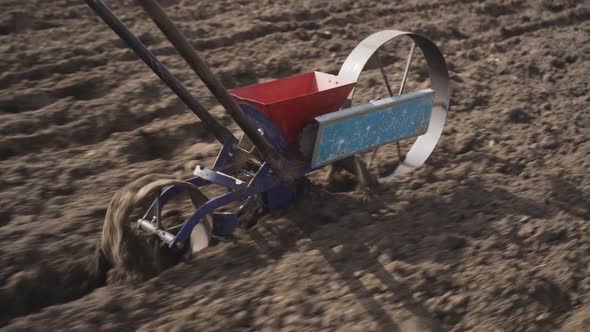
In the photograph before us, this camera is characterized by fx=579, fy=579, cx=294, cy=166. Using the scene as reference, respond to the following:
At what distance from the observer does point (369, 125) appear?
10.9ft

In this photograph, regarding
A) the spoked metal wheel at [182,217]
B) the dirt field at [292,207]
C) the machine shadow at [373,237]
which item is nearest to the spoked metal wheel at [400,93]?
the dirt field at [292,207]

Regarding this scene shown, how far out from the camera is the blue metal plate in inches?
124

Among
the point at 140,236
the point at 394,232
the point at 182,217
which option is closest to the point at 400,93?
the point at 394,232

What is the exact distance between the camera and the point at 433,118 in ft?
14.1

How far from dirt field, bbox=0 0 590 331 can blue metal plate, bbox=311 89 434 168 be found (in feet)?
1.41

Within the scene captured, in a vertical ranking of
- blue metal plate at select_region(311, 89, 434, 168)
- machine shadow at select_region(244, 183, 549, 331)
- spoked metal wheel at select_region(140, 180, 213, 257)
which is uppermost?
blue metal plate at select_region(311, 89, 434, 168)

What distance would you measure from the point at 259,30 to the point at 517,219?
Result: 3841 millimetres

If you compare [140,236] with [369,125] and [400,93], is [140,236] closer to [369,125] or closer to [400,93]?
[369,125]

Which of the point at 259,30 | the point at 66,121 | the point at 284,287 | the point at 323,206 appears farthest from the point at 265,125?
the point at 259,30

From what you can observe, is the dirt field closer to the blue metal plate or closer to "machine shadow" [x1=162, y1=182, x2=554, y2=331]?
"machine shadow" [x1=162, y1=182, x2=554, y2=331]

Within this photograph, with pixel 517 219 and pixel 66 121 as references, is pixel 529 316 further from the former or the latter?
pixel 66 121

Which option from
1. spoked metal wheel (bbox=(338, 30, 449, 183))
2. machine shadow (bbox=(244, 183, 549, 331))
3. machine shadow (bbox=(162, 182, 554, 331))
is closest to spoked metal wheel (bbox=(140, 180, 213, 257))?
machine shadow (bbox=(162, 182, 554, 331))

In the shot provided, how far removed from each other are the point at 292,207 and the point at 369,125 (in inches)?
26.6

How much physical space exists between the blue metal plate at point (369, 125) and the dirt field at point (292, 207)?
43 centimetres
